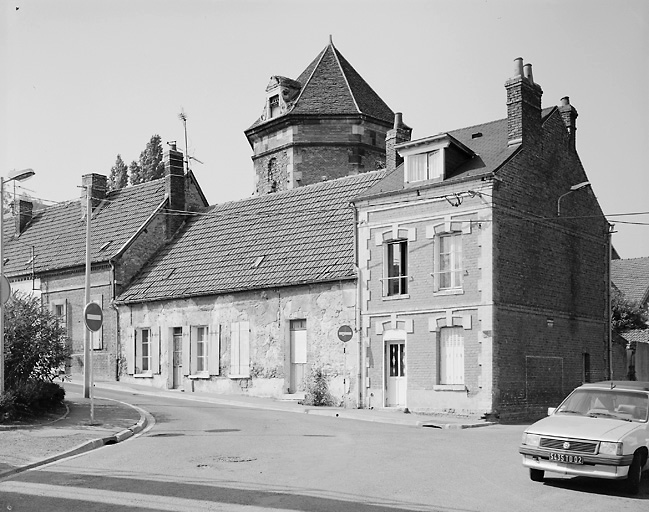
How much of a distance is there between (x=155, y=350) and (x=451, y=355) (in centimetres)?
1389

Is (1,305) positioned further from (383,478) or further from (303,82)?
(303,82)

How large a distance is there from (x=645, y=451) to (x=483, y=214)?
1294 centimetres

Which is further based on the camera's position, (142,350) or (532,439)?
(142,350)

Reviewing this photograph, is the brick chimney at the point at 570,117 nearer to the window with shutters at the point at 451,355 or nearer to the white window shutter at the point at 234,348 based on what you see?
the window with shutters at the point at 451,355

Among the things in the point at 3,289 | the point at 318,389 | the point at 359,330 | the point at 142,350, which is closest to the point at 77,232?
the point at 142,350

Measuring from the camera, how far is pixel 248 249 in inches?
1259

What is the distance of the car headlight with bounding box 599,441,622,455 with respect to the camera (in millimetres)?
10901

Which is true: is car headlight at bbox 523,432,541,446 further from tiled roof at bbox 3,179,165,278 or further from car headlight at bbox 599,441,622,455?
tiled roof at bbox 3,179,165,278

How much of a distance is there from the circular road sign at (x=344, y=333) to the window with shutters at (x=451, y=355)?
301cm

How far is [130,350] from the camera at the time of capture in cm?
3419

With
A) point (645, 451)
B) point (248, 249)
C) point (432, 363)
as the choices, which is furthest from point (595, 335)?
point (645, 451)

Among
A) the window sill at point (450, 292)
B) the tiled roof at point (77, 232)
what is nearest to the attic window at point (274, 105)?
the tiled roof at point (77, 232)

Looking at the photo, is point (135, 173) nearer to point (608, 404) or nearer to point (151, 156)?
point (151, 156)

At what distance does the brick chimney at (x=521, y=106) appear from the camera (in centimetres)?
2511
